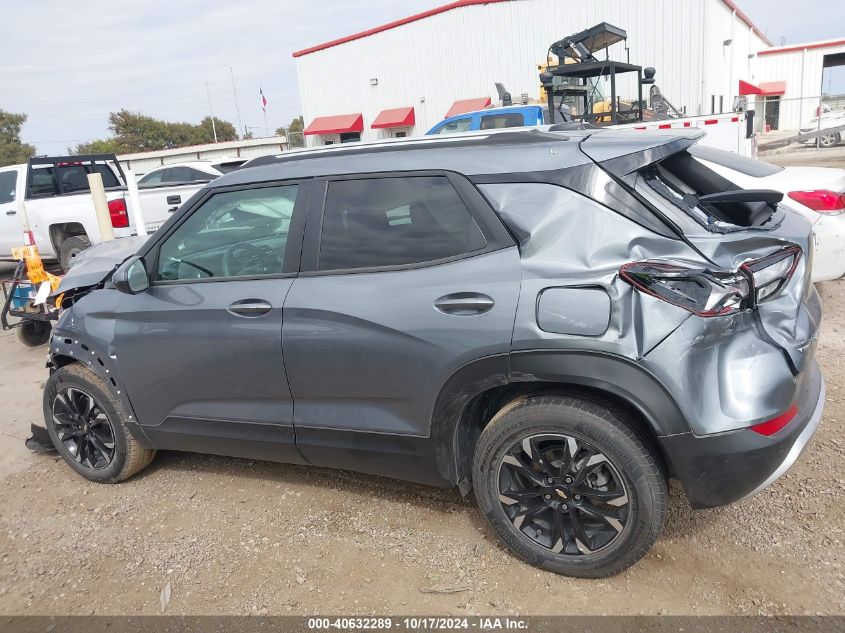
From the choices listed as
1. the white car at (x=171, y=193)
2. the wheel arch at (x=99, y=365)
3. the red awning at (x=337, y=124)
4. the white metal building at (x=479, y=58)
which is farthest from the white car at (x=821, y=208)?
the red awning at (x=337, y=124)

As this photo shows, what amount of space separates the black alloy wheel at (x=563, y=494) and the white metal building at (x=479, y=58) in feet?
77.3

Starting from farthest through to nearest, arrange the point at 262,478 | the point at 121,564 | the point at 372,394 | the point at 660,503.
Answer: the point at 262,478
the point at 121,564
the point at 372,394
the point at 660,503

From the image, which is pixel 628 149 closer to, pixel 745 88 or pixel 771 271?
pixel 771 271

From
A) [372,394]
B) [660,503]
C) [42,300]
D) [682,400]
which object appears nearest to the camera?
[682,400]

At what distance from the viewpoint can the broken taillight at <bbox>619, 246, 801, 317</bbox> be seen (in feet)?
7.57

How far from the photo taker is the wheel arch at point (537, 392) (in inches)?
92.2

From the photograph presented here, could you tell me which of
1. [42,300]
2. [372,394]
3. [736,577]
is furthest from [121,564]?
[42,300]

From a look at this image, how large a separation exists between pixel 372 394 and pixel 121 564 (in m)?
1.53

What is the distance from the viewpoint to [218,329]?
317cm

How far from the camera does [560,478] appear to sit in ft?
8.49

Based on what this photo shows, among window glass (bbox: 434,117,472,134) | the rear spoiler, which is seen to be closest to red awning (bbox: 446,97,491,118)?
window glass (bbox: 434,117,472,134)

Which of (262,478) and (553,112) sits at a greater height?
(553,112)

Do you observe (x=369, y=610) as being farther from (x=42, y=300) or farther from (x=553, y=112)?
(x=553, y=112)

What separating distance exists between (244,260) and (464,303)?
4.34 ft
